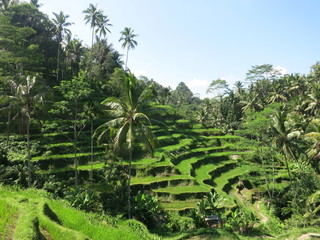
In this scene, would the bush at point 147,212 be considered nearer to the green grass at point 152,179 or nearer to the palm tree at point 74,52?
the green grass at point 152,179

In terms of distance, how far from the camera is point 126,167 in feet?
70.7

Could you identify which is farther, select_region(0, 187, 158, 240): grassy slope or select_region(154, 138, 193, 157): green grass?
select_region(154, 138, 193, 157): green grass

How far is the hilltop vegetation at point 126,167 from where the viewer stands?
1152cm

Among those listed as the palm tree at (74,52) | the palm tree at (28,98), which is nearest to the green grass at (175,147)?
the palm tree at (28,98)

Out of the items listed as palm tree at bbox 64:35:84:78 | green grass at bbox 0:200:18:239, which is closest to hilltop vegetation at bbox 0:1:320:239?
green grass at bbox 0:200:18:239

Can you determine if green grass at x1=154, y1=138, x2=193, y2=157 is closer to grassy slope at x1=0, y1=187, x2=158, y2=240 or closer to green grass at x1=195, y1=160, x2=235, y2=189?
green grass at x1=195, y1=160, x2=235, y2=189

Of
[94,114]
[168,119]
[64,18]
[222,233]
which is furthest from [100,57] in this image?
[222,233]

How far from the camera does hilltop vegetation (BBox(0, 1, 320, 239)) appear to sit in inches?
454

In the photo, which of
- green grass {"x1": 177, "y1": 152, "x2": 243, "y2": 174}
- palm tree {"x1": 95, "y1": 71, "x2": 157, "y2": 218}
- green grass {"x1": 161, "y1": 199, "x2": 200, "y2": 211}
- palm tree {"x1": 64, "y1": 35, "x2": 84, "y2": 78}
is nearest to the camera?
palm tree {"x1": 95, "y1": 71, "x2": 157, "y2": 218}

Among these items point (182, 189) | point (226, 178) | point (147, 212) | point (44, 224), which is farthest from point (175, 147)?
point (44, 224)

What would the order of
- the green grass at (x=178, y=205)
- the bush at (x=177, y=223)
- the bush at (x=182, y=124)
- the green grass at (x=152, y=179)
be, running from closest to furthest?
the bush at (x=177, y=223) < the green grass at (x=178, y=205) < the green grass at (x=152, y=179) < the bush at (x=182, y=124)

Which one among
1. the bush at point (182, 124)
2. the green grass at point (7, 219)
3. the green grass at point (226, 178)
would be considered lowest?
the green grass at point (226, 178)

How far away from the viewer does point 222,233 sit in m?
12.3

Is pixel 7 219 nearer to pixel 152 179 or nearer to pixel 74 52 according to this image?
pixel 152 179
